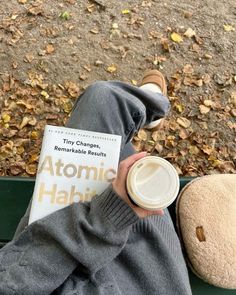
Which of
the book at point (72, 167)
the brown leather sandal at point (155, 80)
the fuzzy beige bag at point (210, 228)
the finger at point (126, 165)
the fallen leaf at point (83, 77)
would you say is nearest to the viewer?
the finger at point (126, 165)

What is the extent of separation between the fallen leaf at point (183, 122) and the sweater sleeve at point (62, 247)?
956 millimetres

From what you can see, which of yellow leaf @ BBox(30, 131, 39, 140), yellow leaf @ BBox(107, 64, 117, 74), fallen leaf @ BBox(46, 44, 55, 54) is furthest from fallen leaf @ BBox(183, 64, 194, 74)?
Result: yellow leaf @ BBox(30, 131, 39, 140)

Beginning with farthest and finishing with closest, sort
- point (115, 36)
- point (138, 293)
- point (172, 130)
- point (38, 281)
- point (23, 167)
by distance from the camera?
1. point (115, 36)
2. point (172, 130)
3. point (23, 167)
4. point (138, 293)
5. point (38, 281)

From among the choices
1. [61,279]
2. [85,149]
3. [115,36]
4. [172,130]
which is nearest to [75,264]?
[61,279]

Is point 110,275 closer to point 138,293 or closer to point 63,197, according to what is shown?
point 138,293

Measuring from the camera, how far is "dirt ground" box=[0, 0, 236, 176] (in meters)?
1.81

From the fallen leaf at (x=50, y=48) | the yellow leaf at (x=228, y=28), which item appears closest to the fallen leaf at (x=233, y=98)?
the yellow leaf at (x=228, y=28)

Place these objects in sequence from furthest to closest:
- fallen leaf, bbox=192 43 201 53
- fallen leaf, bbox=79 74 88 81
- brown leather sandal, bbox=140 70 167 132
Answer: fallen leaf, bbox=192 43 201 53 < fallen leaf, bbox=79 74 88 81 < brown leather sandal, bbox=140 70 167 132

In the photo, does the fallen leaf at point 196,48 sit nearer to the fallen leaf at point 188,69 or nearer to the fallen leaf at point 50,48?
the fallen leaf at point 188,69

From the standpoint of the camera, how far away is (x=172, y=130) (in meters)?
1.85

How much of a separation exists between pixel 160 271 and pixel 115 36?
132cm

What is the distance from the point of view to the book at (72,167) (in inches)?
41.8

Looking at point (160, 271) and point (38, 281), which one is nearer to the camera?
point (38, 281)

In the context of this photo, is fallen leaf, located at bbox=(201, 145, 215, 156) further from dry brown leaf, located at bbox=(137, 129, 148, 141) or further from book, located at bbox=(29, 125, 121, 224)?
book, located at bbox=(29, 125, 121, 224)
